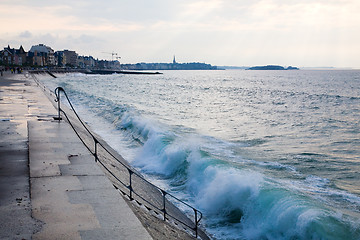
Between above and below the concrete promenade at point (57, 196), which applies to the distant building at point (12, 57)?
above

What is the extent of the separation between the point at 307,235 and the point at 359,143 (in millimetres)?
12206

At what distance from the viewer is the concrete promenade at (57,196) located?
14.2 feet

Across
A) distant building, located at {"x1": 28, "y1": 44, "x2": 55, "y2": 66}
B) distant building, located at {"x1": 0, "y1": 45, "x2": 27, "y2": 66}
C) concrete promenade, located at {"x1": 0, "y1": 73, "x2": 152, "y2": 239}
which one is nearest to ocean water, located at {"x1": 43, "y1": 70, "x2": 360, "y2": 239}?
concrete promenade, located at {"x1": 0, "y1": 73, "x2": 152, "y2": 239}

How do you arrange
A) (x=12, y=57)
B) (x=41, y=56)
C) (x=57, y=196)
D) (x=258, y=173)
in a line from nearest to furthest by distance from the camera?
1. (x=57, y=196)
2. (x=258, y=173)
3. (x=12, y=57)
4. (x=41, y=56)

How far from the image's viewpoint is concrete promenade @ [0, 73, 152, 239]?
4334 millimetres

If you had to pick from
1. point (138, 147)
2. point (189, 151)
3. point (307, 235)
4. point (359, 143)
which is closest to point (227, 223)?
point (307, 235)

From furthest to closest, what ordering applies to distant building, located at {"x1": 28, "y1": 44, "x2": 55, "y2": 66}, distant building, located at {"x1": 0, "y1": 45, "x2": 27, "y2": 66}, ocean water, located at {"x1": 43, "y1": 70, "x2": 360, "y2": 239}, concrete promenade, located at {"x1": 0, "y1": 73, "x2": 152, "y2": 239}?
distant building, located at {"x1": 28, "y1": 44, "x2": 55, "y2": 66} → distant building, located at {"x1": 0, "y1": 45, "x2": 27, "y2": 66} → ocean water, located at {"x1": 43, "y1": 70, "x2": 360, "y2": 239} → concrete promenade, located at {"x1": 0, "y1": 73, "x2": 152, "y2": 239}

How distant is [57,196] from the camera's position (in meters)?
5.39

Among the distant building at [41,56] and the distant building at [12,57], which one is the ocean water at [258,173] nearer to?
the distant building at [12,57]

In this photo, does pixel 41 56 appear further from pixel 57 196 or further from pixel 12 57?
pixel 57 196

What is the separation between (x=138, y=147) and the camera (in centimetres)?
1452

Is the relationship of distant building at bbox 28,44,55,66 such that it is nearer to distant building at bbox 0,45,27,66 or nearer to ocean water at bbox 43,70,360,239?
distant building at bbox 0,45,27,66

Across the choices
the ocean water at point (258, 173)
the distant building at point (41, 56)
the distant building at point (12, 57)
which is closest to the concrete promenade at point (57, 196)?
the ocean water at point (258, 173)

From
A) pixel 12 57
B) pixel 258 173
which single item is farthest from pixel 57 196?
pixel 12 57
